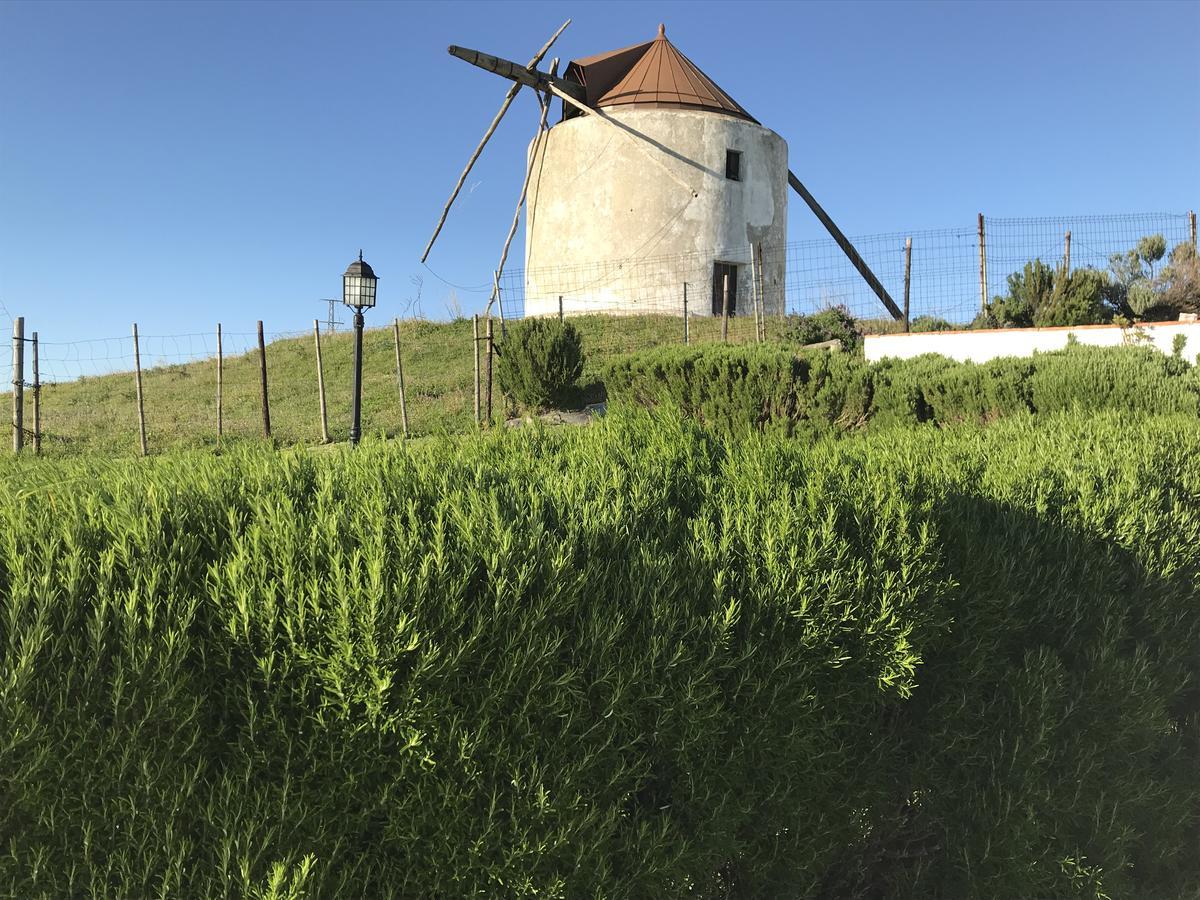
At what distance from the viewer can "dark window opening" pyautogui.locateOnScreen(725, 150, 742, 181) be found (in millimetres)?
25766

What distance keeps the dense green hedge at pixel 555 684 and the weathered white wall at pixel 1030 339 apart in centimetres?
1062

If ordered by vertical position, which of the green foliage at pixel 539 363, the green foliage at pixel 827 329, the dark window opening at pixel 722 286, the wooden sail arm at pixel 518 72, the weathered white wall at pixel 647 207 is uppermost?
the wooden sail arm at pixel 518 72

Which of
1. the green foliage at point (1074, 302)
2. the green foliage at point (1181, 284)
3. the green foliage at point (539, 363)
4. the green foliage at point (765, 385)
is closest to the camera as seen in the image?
the green foliage at point (765, 385)

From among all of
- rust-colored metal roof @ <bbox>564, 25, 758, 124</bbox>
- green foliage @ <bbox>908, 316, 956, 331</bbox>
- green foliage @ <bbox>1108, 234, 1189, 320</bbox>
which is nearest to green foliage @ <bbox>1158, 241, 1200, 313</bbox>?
green foliage @ <bbox>1108, 234, 1189, 320</bbox>

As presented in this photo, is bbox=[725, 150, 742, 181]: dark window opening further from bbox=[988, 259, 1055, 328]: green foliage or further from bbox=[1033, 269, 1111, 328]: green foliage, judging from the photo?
bbox=[1033, 269, 1111, 328]: green foliage

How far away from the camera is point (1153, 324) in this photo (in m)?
12.6

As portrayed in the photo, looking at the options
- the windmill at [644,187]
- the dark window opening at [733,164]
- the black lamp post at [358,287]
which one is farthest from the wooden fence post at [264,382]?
the dark window opening at [733,164]

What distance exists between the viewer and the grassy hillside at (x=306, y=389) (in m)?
15.6

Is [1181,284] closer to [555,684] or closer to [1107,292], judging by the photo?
[1107,292]

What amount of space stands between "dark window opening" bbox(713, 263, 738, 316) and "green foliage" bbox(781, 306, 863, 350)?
5.22 meters

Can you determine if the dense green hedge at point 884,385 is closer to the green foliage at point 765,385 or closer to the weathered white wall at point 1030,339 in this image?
the green foliage at point 765,385

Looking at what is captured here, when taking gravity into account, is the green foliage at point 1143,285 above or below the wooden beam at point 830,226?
below

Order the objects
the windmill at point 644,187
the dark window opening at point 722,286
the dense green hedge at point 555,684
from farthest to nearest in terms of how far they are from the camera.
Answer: the dark window opening at point 722,286 < the windmill at point 644,187 < the dense green hedge at point 555,684

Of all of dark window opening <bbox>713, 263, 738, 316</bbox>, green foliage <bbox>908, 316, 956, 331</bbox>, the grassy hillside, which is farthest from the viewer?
dark window opening <bbox>713, 263, 738, 316</bbox>
